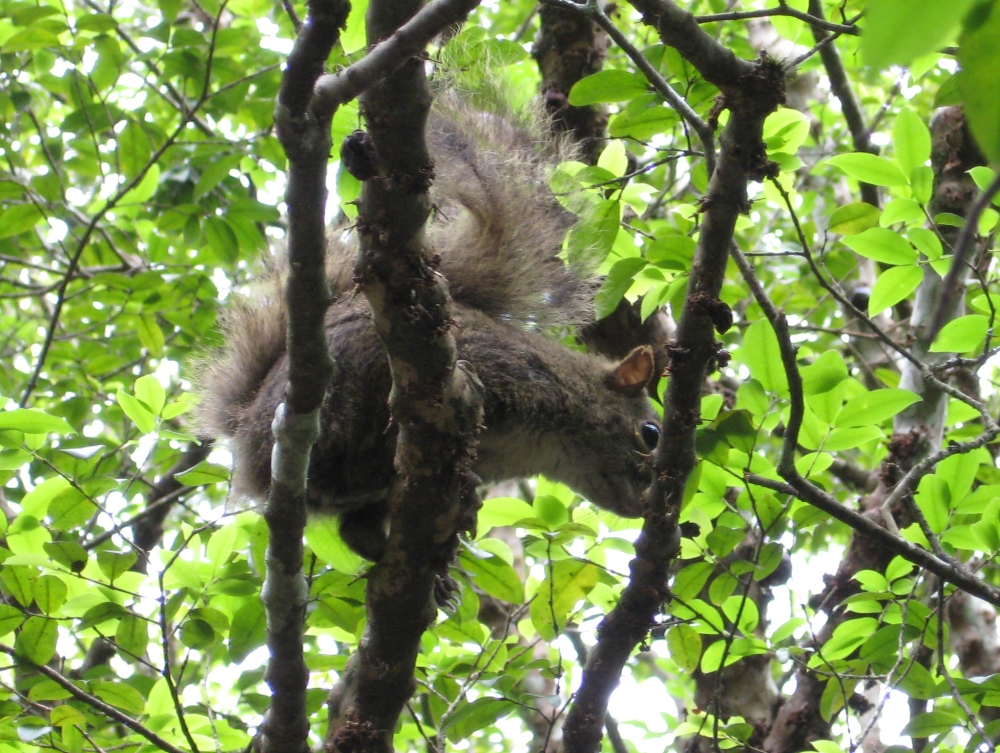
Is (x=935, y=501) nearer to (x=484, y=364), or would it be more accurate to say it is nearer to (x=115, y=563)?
(x=484, y=364)

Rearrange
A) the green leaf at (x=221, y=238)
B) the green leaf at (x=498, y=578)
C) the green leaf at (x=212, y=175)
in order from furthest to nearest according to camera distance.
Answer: the green leaf at (x=221, y=238), the green leaf at (x=212, y=175), the green leaf at (x=498, y=578)

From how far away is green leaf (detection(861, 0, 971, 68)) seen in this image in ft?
1.51

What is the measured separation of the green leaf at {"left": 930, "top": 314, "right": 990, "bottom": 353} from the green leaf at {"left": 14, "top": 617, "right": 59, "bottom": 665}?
2.16 metres

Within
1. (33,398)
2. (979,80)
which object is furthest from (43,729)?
(33,398)

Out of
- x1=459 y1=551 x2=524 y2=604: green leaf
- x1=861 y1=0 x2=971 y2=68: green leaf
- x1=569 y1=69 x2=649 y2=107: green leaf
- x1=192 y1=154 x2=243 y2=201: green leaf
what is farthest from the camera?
x1=192 y1=154 x2=243 y2=201: green leaf

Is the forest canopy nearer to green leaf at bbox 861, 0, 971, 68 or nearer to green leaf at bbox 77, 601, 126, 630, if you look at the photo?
green leaf at bbox 77, 601, 126, 630

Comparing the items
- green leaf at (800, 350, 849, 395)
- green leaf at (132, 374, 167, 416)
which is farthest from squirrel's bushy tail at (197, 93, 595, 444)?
green leaf at (800, 350, 849, 395)

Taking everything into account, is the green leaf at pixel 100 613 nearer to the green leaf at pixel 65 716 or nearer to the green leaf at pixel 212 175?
the green leaf at pixel 65 716

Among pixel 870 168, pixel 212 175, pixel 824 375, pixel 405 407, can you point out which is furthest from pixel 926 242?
pixel 212 175

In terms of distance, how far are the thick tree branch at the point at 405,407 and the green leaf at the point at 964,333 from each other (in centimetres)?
109

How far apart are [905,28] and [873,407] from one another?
178cm

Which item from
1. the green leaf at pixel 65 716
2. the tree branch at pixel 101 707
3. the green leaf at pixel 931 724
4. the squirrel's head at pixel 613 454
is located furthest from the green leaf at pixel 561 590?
the green leaf at pixel 65 716

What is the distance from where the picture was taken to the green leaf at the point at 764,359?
2141mm

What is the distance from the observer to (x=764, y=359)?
7.04ft
